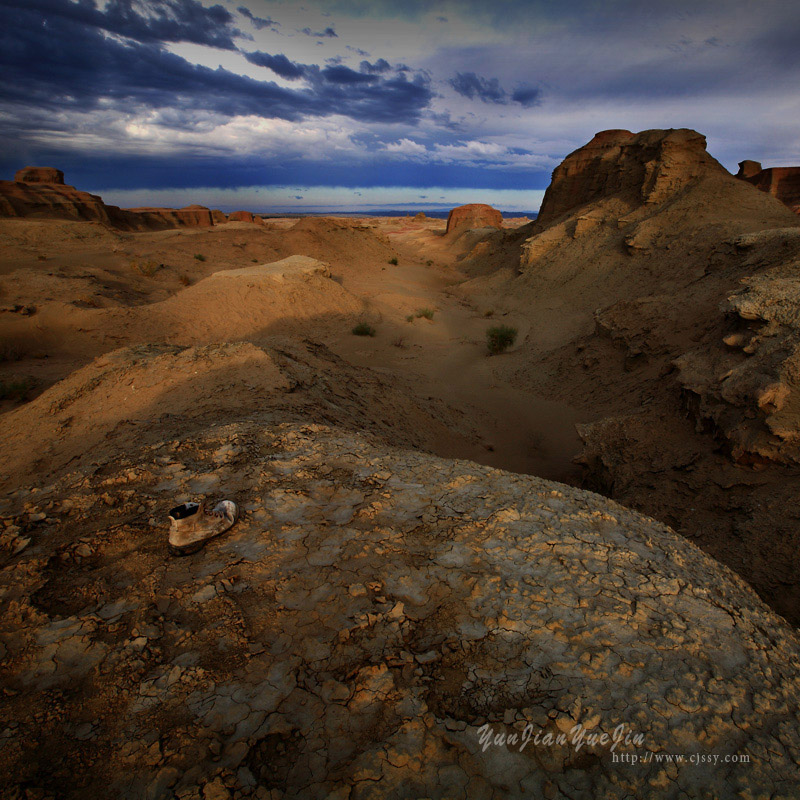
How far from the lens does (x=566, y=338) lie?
1262 centimetres

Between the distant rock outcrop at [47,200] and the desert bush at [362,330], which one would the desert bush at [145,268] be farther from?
the distant rock outcrop at [47,200]

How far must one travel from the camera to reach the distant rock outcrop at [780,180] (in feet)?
86.3

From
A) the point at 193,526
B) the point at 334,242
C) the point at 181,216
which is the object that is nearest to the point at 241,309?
the point at 193,526

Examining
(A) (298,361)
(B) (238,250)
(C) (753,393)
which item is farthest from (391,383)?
(B) (238,250)

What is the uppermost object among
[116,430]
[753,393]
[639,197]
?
[639,197]

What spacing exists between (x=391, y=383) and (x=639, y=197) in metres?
14.7

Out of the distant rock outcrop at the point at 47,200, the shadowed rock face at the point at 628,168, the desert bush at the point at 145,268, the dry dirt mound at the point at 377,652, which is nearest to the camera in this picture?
the dry dirt mound at the point at 377,652

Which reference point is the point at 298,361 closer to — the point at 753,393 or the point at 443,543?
the point at 443,543

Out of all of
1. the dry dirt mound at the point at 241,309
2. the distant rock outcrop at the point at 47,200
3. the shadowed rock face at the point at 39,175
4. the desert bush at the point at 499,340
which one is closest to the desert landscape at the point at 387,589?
the dry dirt mound at the point at 241,309

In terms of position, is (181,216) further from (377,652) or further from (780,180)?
(780,180)

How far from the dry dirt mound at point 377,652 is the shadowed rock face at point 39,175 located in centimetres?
3720

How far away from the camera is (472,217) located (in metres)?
39.6

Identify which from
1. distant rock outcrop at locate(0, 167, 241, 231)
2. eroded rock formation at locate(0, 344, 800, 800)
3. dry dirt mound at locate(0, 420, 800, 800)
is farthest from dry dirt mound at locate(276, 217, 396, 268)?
dry dirt mound at locate(0, 420, 800, 800)

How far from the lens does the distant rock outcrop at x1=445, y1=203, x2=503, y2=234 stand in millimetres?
39375
